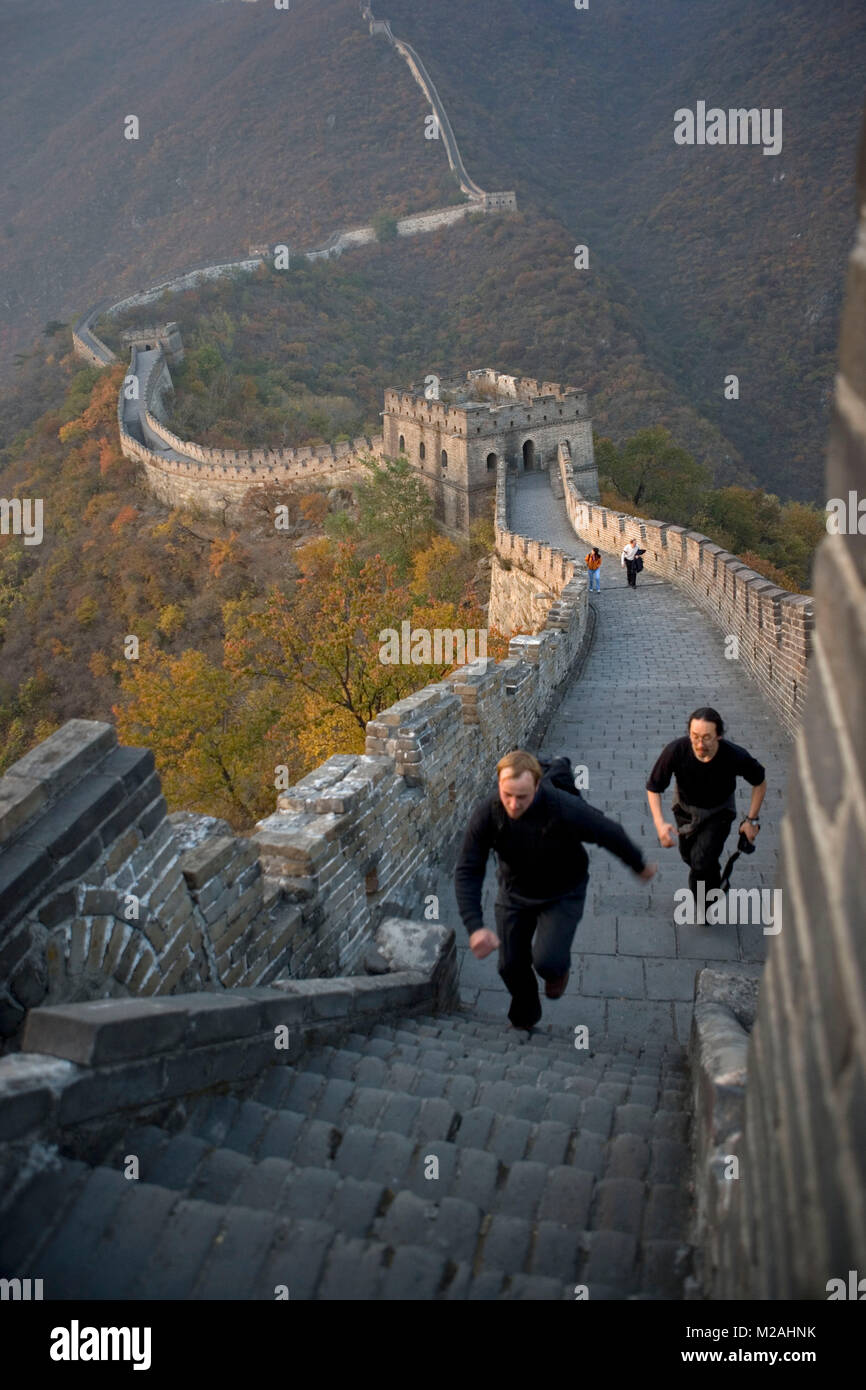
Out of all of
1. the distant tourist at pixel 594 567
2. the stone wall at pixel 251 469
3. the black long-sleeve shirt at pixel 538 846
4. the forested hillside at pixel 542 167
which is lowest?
the black long-sleeve shirt at pixel 538 846

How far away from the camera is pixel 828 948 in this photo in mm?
1312

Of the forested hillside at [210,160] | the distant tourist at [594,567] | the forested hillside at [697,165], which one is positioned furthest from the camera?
the forested hillside at [210,160]

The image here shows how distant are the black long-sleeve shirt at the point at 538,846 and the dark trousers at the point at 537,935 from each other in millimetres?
54

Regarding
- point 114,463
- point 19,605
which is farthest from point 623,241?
point 19,605

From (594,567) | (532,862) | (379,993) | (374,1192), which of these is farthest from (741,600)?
(374,1192)

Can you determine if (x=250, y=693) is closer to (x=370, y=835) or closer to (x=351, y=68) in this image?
(x=370, y=835)

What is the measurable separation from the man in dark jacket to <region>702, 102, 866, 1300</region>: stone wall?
1975 millimetres

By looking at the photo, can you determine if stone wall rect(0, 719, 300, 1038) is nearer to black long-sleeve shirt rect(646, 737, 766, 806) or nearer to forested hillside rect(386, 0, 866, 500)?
black long-sleeve shirt rect(646, 737, 766, 806)

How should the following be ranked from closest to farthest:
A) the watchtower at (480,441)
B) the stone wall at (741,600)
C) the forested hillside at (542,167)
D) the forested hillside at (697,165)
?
the stone wall at (741,600) < the watchtower at (480,441) < the forested hillside at (697,165) < the forested hillside at (542,167)

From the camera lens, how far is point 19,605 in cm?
3441

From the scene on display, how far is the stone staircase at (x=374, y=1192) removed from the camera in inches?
83.3

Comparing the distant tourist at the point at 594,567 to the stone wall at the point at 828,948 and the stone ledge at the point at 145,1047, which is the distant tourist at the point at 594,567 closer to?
the stone ledge at the point at 145,1047

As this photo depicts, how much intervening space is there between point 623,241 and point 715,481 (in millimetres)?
40092

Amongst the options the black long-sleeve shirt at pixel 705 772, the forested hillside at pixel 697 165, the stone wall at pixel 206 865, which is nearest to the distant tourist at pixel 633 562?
the stone wall at pixel 206 865
